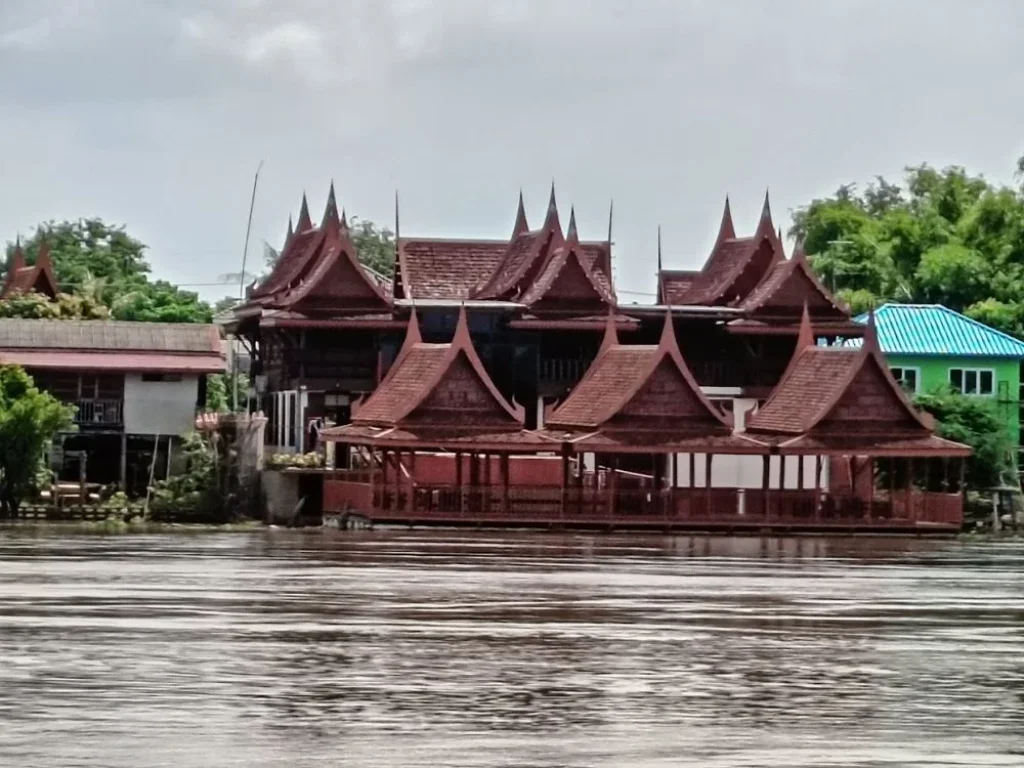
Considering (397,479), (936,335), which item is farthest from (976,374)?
(397,479)

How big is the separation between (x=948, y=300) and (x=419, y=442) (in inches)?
1147

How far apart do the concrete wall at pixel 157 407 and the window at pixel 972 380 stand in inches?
725

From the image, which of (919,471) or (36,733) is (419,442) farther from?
(36,733)

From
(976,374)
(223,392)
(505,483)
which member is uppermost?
(976,374)

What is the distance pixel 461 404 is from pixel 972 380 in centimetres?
1697

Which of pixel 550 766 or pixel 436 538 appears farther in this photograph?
pixel 436 538

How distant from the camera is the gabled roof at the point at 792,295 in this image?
205ft

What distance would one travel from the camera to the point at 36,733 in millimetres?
21016

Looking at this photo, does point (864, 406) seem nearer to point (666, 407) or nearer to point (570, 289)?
point (666, 407)

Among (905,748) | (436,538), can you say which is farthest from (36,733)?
(436,538)

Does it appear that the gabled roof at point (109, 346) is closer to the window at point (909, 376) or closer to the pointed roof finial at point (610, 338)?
the pointed roof finial at point (610, 338)

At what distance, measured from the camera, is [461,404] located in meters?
53.6

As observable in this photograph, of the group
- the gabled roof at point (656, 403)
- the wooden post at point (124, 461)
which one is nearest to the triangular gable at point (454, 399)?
the gabled roof at point (656, 403)

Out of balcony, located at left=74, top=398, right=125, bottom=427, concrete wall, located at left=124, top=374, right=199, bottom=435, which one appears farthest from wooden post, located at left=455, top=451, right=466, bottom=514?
balcony, located at left=74, top=398, right=125, bottom=427
